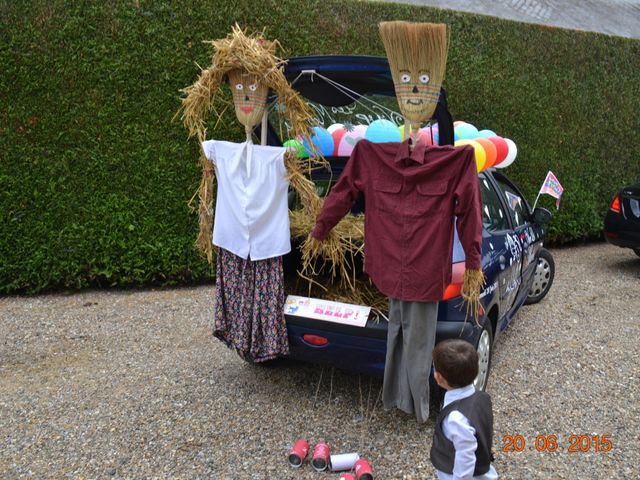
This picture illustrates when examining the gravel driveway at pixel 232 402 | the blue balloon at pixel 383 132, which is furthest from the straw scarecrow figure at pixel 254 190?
the blue balloon at pixel 383 132

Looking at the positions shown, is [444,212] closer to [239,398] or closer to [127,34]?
[239,398]

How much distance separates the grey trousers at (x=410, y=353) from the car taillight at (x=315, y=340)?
1.30 ft

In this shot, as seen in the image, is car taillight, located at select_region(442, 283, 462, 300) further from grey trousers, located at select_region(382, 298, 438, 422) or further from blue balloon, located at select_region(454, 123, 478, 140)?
blue balloon, located at select_region(454, 123, 478, 140)

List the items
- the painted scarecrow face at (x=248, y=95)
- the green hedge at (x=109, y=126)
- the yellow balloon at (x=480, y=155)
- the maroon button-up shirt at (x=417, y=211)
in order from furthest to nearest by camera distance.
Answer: the green hedge at (x=109, y=126)
the yellow balloon at (x=480, y=155)
the painted scarecrow face at (x=248, y=95)
the maroon button-up shirt at (x=417, y=211)

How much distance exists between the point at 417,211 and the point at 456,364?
38.6 inches

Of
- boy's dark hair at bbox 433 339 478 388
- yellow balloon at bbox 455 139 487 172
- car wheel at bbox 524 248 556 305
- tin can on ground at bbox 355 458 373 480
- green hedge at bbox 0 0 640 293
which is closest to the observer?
boy's dark hair at bbox 433 339 478 388

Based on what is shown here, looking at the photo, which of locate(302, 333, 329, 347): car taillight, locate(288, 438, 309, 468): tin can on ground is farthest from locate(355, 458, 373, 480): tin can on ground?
locate(302, 333, 329, 347): car taillight

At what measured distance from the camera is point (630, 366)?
414cm

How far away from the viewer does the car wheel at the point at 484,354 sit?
337 cm

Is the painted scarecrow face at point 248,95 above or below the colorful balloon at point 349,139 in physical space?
above

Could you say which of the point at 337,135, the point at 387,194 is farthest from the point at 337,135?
the point at 387,194

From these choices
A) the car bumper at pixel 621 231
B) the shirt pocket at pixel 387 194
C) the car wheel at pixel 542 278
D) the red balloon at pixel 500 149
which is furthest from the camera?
the car bumper at pixel 621 231

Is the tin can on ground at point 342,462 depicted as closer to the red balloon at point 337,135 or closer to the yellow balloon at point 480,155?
the yellow balloon at point 480,155

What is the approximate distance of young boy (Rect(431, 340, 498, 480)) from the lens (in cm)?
198
